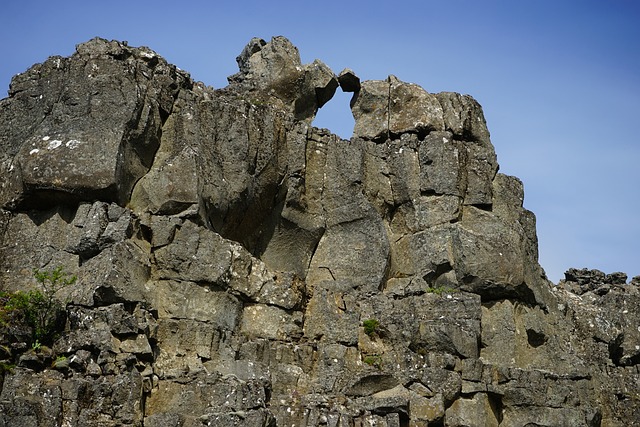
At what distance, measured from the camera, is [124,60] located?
34.7 m

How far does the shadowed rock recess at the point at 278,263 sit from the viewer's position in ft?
96.8

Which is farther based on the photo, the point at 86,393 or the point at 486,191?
the point at 486,191

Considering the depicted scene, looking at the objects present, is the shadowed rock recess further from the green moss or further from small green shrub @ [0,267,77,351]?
small green shrub @ [0,267,77,351]

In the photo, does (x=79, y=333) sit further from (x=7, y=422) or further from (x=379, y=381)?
(x=379, y=381)

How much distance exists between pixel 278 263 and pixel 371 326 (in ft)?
14.0

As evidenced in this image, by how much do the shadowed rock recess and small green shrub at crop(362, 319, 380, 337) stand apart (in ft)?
0.22

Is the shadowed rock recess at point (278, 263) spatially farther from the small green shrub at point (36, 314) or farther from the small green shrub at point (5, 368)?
the small green shrub at point (36, 314)

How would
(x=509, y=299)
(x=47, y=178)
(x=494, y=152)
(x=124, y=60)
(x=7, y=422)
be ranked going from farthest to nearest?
1. (x=494, y=152)
2. (x=509, y=299)
3. (x=124, y=60)
4. (x=47, y=178)
5. (x=7, y=422)

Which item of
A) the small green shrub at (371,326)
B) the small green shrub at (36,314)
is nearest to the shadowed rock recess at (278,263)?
the small green shrub at (371,326)

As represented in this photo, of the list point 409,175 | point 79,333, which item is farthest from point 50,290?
point 409,175

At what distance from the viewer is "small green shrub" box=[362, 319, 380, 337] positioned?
34.4m

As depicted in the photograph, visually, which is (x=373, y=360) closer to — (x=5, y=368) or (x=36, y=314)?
(x=36, y=314)

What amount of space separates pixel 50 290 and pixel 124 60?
8.11 metres

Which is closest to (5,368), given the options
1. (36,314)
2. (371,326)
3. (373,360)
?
(36,314)
